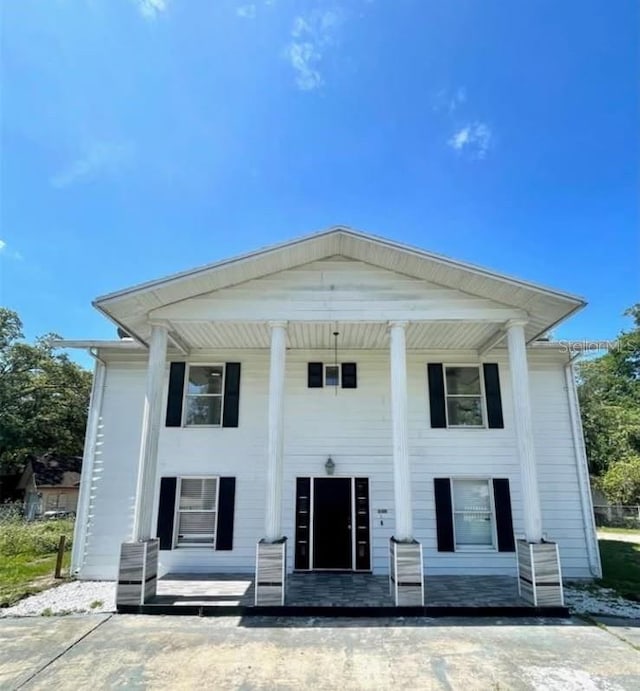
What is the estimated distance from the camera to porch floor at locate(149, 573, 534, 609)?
6.58 meters

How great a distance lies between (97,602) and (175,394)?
12.9 feet

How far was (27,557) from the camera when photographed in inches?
438

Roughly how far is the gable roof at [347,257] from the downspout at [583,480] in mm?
2366

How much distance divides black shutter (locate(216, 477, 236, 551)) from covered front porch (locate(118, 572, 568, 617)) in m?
0.59

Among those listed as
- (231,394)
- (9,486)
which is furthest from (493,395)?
(9,486)

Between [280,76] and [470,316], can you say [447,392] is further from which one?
[280,76]

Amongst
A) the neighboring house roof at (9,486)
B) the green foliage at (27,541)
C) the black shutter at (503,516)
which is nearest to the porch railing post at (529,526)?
the black shutter at (503,516)

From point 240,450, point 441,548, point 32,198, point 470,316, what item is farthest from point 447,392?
point 32,198

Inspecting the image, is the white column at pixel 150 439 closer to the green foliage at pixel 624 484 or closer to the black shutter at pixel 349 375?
the black shutter at pixel 349 375

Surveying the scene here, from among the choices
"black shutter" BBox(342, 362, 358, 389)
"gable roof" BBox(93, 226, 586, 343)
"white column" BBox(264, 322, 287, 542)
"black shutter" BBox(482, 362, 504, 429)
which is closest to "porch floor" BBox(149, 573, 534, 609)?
"white column" BBox(264, 322, 287, 542)

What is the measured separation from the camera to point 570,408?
938 centimetres

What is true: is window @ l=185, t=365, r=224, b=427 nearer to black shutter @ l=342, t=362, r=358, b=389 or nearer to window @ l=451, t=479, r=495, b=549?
black shutter @ l=342, t=362, r=358, b=389

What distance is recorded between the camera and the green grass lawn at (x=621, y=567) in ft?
26.1

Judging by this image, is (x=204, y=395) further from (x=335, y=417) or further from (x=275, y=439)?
(x=275, y=439)
